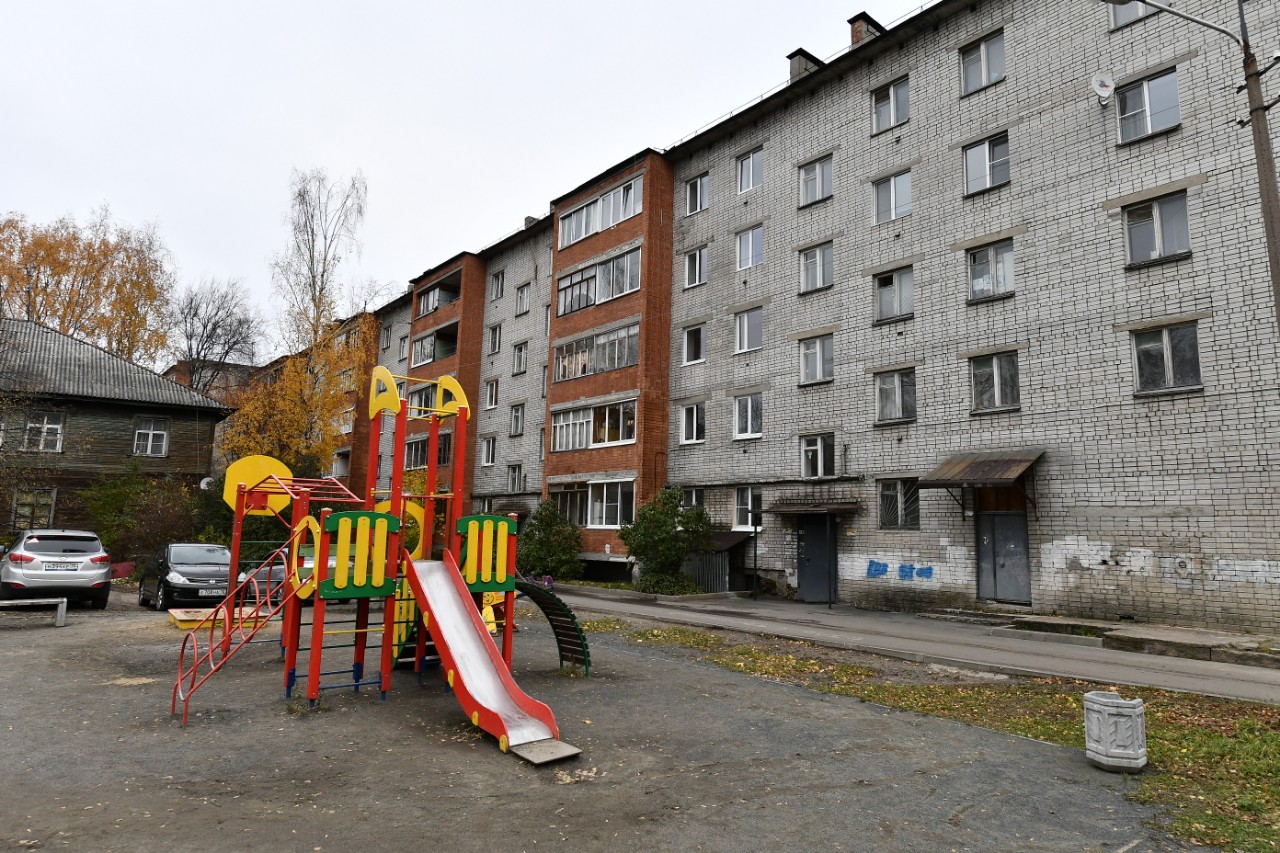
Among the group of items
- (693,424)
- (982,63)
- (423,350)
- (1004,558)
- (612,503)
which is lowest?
(1004,558)

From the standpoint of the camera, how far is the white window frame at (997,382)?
60.8ft

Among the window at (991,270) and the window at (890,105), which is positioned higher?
the window at (890,105)

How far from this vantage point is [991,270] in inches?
760

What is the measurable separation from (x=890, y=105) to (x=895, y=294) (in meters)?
5.79

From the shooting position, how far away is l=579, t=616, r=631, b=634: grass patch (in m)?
15.2

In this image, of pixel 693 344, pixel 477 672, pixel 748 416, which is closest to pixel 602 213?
pixel 693 344

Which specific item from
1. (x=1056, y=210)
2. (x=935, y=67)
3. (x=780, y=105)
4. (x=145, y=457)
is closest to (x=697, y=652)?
(x=1056, y=210)

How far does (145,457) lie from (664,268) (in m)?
23.8

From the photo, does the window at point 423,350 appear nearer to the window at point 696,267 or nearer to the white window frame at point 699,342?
the window at point 696,267

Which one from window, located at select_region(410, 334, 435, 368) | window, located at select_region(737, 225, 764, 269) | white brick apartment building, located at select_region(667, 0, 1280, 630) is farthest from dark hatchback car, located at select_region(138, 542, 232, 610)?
window, located at select_region(410, 334, 435, 368)

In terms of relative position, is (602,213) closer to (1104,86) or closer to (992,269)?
(992,269)

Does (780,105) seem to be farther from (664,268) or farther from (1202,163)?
(1202,163)

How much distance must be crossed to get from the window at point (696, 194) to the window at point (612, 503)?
34.0 ft

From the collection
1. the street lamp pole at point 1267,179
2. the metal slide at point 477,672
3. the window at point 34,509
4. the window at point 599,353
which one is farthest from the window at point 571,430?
the street lamp pole at point 1267,179
